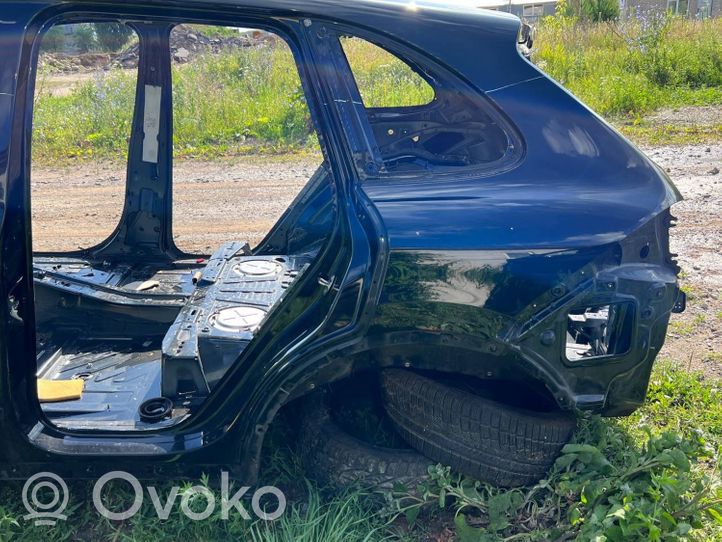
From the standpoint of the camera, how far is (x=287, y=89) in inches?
280

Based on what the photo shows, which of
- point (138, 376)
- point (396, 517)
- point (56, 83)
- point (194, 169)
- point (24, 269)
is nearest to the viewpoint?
point (24, 269)

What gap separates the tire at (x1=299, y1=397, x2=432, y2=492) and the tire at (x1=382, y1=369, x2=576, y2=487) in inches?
3.2

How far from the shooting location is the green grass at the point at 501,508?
7.16 feet

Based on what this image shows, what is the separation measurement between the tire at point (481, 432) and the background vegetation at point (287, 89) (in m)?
1.38

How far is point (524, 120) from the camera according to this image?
7.25ft

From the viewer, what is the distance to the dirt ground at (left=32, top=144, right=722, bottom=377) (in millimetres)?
4033

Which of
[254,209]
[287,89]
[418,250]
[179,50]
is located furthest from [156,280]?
[287,89]

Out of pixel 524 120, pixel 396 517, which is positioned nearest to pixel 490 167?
pixel 524 120

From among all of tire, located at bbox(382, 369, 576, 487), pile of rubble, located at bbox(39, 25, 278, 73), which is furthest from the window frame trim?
tire, located at bbox(382, 369, 576, 487)

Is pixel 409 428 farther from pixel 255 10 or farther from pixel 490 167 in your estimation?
pixel 255 10

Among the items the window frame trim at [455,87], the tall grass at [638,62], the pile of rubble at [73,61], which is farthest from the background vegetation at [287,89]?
the window frame trim at [455,87]

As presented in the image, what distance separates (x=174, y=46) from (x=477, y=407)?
256cm

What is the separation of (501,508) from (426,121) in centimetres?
168
